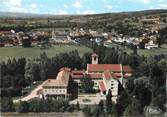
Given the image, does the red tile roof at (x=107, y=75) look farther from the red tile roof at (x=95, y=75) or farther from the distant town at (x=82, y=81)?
the red tile roof at (x=95, y=75)

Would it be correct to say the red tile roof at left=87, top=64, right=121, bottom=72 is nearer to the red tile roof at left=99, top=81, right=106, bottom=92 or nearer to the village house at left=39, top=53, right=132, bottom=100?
the village house at left=39, top=53, right=132, bottom=100

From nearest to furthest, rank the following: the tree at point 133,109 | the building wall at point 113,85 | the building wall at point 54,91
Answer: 1. the tree at point 133,109
2. the building wall at point 54,91
3. the building wall at point 113,85

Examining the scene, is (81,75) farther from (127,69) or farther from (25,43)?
(25,43)

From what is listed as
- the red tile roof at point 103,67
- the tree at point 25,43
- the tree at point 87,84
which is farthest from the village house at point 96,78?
the tree at point 25,43

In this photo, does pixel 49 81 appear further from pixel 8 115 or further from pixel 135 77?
pixel 8 115

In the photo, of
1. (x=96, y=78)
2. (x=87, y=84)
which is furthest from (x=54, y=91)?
(x=96, y=78)

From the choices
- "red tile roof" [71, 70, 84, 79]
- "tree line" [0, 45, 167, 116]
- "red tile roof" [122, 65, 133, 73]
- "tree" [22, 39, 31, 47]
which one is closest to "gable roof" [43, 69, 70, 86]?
"red tile roof" [71, 70, 84, 79]
